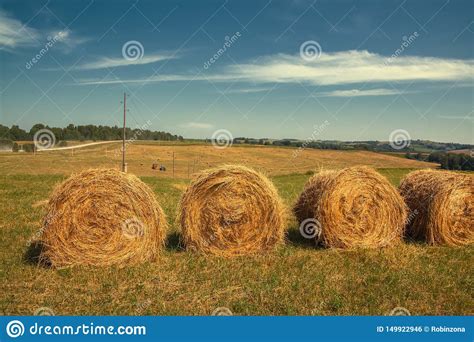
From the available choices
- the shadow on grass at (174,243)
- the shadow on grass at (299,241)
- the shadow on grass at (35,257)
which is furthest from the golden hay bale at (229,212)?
the shadow on grass at (35,257)

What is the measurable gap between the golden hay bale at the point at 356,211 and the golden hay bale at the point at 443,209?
643mm

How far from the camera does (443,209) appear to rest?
31.3 feet

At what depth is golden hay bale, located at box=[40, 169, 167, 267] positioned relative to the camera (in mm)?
7625

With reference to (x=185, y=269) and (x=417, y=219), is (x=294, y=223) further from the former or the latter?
(x=185, y=269)

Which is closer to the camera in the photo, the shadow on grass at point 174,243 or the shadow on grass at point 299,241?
the shadow on grass at point 174,243

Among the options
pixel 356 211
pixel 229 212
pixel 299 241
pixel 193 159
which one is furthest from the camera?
pixel 193 159

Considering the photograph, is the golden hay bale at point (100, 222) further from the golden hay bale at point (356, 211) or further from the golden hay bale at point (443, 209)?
the golden hay bale at point (443, 209)

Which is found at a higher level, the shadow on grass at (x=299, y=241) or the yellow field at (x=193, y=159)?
the yellow field at (x=193, y=159)

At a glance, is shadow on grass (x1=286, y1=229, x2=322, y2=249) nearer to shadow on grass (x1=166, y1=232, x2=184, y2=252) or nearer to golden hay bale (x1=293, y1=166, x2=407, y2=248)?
golden hay bale (x1=293, y1=166, x2=407, y2=248)

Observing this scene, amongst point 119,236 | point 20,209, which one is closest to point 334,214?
point 119,236

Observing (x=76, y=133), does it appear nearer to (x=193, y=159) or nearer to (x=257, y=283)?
Answer: (x=193, y=159)

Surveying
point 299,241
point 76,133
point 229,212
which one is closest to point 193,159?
point 76,133

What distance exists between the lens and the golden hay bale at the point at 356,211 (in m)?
8.93

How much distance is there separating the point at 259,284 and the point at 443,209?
516 cm
